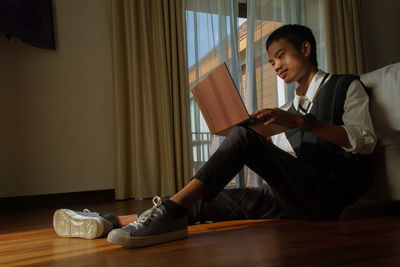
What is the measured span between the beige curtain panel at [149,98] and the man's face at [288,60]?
1.35 m

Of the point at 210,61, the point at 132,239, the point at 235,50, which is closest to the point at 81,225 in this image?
the point at 132,239

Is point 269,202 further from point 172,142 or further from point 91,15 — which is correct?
point 91,15

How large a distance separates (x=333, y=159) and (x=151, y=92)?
1717 mm

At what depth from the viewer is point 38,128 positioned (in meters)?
2.43

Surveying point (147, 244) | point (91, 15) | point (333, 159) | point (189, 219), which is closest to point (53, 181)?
point (91, 15)

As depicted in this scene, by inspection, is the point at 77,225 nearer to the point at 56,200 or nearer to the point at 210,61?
the point at 56,200

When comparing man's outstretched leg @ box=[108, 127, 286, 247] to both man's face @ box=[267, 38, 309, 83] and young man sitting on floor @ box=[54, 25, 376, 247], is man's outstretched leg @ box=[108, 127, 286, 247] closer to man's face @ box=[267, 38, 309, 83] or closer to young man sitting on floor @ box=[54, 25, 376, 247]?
young man sitting on floor @ box=[54, 25, 376, 247]

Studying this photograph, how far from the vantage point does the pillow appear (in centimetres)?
122

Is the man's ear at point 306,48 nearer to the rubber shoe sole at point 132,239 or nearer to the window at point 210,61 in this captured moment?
the rubber shoe sole at point 132,239

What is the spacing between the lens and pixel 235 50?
113 inches

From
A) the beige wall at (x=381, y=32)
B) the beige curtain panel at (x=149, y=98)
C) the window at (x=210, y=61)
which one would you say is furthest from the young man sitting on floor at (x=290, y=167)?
the beige wall at (x=381, y=32)

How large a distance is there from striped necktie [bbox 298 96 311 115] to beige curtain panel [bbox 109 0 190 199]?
1388mm

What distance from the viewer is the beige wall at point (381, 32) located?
3.52 m

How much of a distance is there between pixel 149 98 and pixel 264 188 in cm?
152
